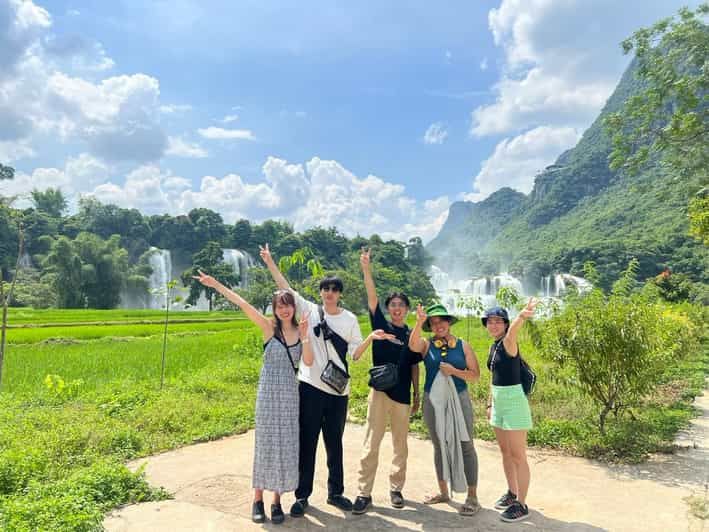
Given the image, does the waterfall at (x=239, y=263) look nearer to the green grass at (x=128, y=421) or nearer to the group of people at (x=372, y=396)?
the green grass at (x=128, y=421)

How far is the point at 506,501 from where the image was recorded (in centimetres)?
379

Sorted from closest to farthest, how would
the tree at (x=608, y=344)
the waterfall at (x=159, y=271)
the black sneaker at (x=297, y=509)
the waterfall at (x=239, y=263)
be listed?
the black sneaker at (x=297, y=509), the tree at (x=608, y=344), the waterfall at (x=159, y=271), the waterfall at (x=239, y=263)

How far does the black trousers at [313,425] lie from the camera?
12.0 feet

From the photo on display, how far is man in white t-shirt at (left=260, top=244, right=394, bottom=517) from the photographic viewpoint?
12.0 ft

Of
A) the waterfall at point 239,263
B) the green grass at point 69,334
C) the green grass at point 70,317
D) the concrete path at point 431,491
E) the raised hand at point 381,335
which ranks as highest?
the waterfall at point 239,263

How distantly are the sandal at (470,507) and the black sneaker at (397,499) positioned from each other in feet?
1.50

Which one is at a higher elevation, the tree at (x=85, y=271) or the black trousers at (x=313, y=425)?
the tree at (x=85, y=271)

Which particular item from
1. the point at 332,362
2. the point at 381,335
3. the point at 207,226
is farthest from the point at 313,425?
the point at 207,226

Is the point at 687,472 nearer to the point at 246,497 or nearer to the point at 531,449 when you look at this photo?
the point at 531,449

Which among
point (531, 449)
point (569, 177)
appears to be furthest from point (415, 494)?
point (569, 177)

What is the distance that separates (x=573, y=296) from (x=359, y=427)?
134 inches

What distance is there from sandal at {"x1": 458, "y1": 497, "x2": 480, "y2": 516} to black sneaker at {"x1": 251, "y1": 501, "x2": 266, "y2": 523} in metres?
1.52

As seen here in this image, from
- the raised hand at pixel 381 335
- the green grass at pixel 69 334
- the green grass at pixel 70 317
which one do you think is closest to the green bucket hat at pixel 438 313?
the raised hand at pixel 381 335

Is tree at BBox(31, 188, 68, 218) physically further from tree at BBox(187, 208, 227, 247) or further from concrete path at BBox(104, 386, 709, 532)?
concrete path at BBox(104, 386, 709, 532)
